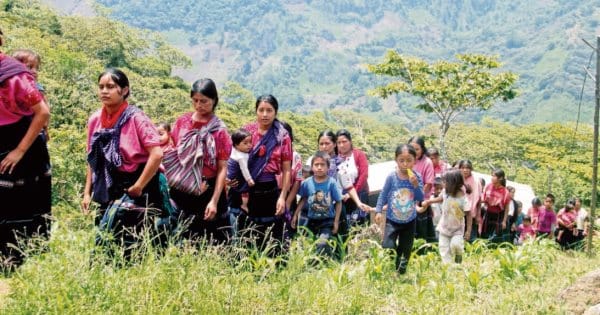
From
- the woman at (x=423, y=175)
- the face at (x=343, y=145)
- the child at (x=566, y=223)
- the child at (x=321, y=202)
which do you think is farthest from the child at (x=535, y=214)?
the child at (x=321, y=202)

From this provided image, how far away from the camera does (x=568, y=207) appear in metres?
10.8

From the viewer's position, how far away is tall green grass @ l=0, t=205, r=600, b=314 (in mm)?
2652

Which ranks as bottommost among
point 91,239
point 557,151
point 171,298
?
point 557,151

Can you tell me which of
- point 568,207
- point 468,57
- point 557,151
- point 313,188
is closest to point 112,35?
point 468,57

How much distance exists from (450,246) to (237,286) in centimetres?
322

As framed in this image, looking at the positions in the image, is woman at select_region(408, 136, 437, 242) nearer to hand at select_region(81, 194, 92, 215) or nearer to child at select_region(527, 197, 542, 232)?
hand at select_region(81, 194, 92, 215)

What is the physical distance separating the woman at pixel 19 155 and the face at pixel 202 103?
929 millimetres

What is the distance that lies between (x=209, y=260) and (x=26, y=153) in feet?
4.45

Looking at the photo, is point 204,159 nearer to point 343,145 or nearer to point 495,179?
point 343,145

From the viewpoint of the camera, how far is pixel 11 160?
3336mm

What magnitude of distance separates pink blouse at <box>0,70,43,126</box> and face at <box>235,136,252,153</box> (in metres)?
1.66

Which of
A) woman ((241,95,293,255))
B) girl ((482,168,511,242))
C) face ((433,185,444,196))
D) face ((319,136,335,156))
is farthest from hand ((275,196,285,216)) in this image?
girl ((482,168,511,242))

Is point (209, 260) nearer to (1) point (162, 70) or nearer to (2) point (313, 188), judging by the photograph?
(2) point (313, 188)

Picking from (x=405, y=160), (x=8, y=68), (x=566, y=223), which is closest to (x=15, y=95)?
(x=8, y=68)
